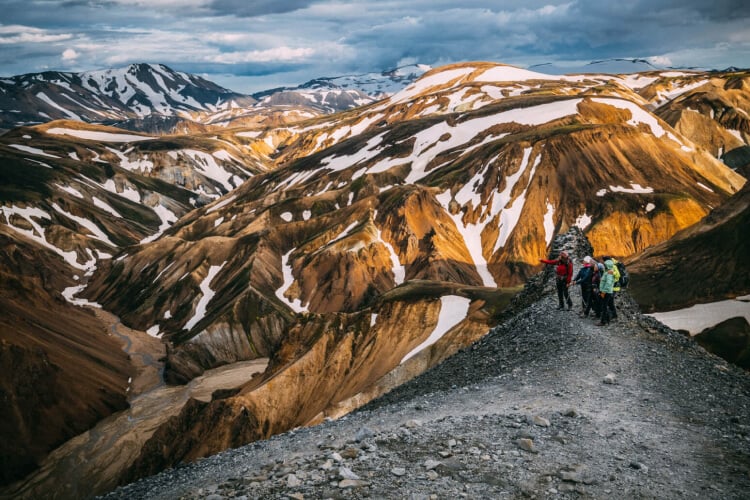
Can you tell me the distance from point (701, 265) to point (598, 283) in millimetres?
47520

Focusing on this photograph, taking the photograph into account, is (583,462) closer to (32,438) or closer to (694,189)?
(32,438)

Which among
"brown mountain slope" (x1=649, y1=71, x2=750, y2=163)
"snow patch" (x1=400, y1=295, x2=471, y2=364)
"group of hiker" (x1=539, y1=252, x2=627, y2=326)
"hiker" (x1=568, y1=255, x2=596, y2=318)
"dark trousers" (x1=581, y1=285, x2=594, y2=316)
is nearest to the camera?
"group of hiker" (x1=539, y1=252, x2=627, y2=326)

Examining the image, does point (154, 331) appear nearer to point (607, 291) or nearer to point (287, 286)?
point (287, 286)

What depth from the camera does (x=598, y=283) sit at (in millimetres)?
21688

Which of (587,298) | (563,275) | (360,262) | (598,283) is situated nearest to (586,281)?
(598,283)

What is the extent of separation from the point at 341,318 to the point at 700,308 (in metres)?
35.9

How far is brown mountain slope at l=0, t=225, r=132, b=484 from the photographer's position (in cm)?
7319

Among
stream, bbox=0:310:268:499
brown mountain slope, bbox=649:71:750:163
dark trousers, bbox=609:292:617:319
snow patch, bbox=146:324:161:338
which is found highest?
dark trousers, bbox=609:292:617:319

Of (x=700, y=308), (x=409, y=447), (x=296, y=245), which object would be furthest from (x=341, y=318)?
(x=296, y=245)

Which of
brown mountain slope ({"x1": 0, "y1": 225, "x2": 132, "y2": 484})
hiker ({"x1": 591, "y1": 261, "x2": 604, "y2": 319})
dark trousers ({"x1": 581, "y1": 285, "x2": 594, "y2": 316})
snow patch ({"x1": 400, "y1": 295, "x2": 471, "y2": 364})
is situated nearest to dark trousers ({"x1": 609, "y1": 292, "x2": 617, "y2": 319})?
hiker ({"x1": 591, "y1": 261, "x2": 604, "y2": 319})

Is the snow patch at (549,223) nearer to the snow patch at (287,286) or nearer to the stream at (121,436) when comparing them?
the snow patch at (287,286)

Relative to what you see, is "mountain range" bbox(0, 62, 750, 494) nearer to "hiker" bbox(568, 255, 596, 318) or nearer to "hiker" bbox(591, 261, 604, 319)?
"hiker" bbox(568, 255, 596, 318)

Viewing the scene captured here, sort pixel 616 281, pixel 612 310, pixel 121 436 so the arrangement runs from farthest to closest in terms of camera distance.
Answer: pixel 121 436
pixel 612 310
pixel 616 281

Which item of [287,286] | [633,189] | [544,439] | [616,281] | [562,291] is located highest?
[616,281]
